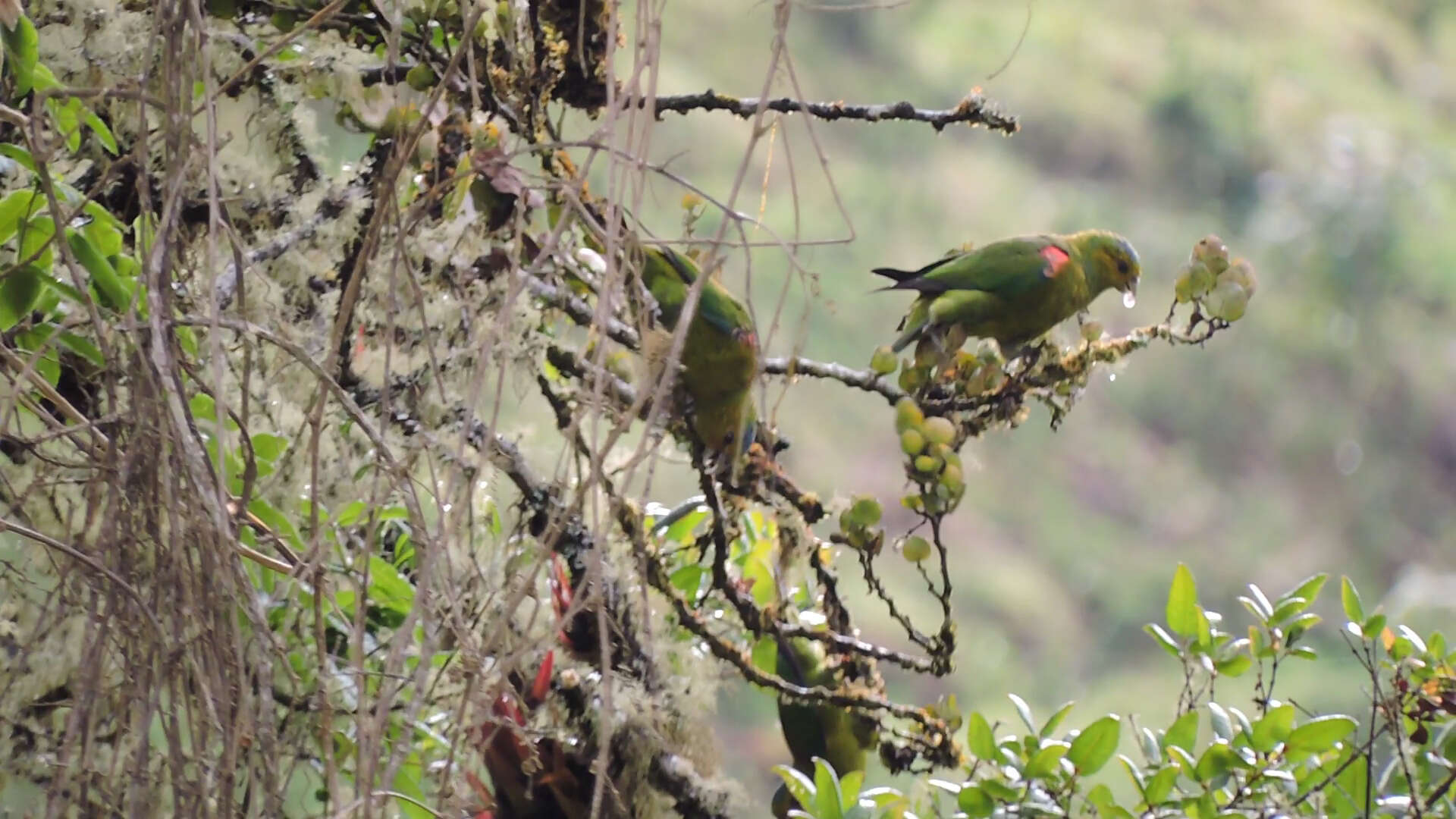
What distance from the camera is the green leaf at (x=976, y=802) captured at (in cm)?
70

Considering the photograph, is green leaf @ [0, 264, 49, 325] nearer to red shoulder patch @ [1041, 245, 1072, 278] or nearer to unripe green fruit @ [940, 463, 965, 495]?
unripe green fruit @ [940, 463, 965, 495]

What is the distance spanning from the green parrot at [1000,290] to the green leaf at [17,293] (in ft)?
1.72

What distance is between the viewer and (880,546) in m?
0.69

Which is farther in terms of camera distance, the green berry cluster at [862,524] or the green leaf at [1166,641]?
the green leaf at [1166,641]

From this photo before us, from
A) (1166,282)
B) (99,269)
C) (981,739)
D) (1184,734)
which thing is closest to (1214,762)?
(1184,734)

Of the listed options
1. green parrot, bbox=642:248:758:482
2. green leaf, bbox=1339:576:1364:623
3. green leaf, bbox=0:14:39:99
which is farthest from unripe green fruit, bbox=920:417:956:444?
green leaf, bbox=0:14:39:99

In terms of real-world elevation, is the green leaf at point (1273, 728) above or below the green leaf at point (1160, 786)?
above

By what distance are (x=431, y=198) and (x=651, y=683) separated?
37 cm

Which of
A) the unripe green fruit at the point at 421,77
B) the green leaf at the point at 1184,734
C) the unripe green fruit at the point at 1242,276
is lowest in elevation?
the green leaf at the point at 1184,734

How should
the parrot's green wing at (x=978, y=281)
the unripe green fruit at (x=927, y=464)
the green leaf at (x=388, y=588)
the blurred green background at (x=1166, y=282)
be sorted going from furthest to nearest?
1. the blurred green background at (x=1166, y=282)
2. the parrot's green wing at (x=978, y=281)
3. the green leaf at (x=388, y=588)
4. the unripe green fruit at (x=927, y=464)

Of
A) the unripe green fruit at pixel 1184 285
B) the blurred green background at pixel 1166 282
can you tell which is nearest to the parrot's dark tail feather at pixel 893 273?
the unripe green fruit at pixel 1184 285

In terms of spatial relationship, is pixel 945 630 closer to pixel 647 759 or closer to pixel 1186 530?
pixel 647 759

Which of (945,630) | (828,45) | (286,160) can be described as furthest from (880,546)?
(828,45)

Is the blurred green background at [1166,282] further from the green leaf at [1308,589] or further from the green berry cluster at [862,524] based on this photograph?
the green berry cluster at [862,524]
